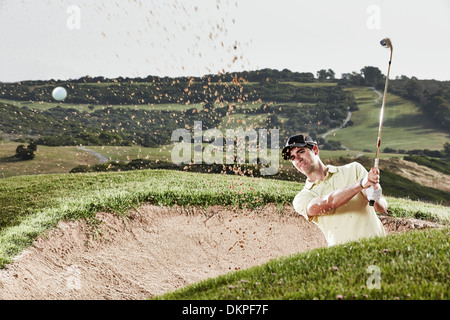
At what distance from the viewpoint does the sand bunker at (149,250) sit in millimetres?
10055

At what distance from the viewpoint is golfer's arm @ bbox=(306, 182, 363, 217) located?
5024mm

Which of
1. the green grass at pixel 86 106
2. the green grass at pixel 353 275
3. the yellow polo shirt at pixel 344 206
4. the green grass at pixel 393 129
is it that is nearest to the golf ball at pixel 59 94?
the green grass at pixel 86 106

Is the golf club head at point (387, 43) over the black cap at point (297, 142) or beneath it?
over

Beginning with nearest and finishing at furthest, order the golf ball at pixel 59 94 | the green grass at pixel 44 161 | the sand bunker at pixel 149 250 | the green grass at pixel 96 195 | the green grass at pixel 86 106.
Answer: the sand bunker at pixel 149 250, the green grass at pixel 96 195, the green grass at pixel 44 161, the green grass at pixel 86 106, the golf ball at pixel 59 94

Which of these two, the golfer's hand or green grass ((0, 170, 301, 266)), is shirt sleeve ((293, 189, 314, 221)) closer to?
the golfer's hand

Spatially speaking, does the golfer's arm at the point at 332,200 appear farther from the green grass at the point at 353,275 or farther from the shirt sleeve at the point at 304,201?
the green grass at the point at 353,275

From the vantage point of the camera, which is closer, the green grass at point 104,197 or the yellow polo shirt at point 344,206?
the yellow polo shirt at point 344,206

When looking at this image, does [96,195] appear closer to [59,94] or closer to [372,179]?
[372,179]

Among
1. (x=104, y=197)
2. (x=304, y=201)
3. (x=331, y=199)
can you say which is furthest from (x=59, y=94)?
(x=331, y=199)

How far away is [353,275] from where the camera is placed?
5.87 metres

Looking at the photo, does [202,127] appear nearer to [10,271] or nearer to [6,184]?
[6,184]

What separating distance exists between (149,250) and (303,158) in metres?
8.03

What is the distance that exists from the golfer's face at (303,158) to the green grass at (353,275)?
5.75 feet
